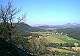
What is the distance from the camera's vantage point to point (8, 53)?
10734 millimetres

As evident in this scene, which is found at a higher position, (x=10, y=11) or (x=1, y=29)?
(x=10, y=11)

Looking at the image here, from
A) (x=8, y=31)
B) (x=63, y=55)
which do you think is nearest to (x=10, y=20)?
(x=8, y=31)

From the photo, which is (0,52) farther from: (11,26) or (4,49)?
(11,26)

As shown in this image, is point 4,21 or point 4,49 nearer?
point 4,49

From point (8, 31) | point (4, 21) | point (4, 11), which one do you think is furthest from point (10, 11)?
point (8, 31)

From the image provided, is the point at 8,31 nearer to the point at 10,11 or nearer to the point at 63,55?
the point at 10,11

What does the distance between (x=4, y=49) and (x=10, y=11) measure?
1664 cm

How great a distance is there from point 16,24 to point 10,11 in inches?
79.8

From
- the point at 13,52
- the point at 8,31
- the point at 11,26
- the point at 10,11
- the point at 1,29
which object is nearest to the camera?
the point at 13,52

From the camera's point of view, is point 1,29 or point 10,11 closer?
point 1,29

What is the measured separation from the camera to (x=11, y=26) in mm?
25078

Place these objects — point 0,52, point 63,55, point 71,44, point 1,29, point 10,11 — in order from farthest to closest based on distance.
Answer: point 71,44, point 63,55, point 10,11, point 1,29, point 0,52

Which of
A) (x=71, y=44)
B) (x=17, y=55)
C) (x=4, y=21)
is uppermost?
(x=4, y=21)

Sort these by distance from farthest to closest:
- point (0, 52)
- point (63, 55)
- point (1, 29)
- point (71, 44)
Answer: point (71, 44)
point (63, 55)
point (1, 29)
point (0, 52)
